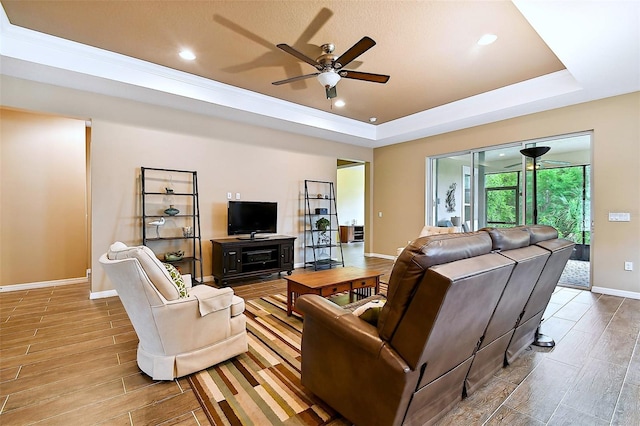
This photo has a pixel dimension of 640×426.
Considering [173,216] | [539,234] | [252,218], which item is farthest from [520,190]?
[173,216]

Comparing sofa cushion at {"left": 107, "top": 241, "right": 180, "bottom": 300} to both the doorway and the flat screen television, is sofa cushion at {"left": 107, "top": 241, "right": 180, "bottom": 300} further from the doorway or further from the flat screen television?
the doorway

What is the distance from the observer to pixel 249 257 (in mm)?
4922

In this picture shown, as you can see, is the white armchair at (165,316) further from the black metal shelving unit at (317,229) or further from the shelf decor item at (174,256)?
the black metal shelving unit at (317,229)

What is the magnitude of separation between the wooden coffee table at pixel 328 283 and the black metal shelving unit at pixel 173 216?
75.5 inches

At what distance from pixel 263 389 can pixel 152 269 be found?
112 centimetres

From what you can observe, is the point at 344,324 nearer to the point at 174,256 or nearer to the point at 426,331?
the point at 426,331

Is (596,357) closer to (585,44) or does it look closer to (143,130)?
(585,44)

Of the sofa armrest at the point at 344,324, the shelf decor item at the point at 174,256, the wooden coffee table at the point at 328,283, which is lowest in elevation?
the wooden coffee table at the point at 328,283

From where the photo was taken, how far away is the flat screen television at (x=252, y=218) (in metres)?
5.02

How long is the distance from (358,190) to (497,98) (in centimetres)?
674

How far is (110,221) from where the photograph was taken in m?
4.19

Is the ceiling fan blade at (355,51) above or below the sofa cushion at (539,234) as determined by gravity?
above

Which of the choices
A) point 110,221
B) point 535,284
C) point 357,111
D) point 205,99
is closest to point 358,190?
point 357,111

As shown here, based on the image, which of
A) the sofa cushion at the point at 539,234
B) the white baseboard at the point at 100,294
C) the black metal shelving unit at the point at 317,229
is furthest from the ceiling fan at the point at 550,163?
the white baseboard at the point at 100,294
